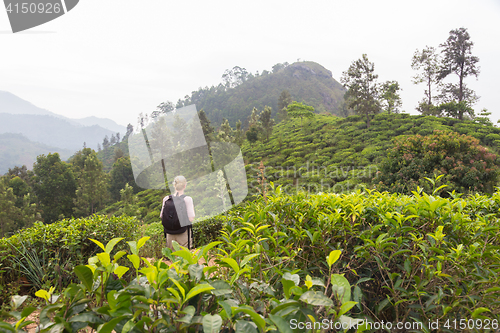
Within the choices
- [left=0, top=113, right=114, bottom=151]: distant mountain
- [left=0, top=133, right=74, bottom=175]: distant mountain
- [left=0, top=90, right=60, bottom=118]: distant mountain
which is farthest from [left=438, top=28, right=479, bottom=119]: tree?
[left=0, top=90, right=60, bottom=118]: distant mountain

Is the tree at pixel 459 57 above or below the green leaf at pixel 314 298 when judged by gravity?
above

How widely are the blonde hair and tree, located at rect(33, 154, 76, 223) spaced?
2019 cm

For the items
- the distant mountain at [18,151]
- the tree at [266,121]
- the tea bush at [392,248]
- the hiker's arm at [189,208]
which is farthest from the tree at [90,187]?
the distant mountain at [18,151]

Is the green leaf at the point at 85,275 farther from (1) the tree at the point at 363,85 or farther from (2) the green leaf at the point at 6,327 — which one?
(1) the tree at the point at 363,85

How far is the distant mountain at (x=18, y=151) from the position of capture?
213 ft

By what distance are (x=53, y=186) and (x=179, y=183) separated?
21097 millimetres

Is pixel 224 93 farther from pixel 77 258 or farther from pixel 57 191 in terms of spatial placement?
pixel 77 258

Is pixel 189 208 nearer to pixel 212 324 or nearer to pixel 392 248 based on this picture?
pixel 392 248

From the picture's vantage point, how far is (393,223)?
123 centimetres

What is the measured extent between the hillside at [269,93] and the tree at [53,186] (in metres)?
28.0

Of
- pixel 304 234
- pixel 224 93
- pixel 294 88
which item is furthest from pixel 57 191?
pixel 294 88

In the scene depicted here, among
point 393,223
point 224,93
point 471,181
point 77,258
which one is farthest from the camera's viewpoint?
point 224,93

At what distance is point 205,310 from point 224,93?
60261mm

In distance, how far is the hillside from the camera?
48.7m
